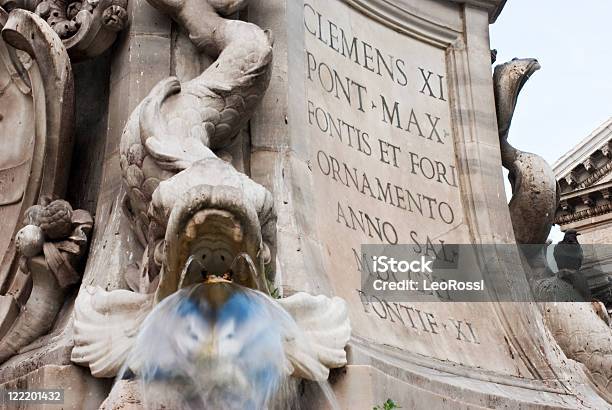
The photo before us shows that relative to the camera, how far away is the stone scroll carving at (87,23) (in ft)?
27.2

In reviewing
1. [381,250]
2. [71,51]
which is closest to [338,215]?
[381,250]

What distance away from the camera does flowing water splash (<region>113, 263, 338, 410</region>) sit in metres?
6.42

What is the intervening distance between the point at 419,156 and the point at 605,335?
5.48 feet

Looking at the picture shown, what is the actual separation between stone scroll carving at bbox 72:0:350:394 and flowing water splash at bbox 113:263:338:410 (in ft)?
0.53

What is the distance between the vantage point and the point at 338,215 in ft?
28.1

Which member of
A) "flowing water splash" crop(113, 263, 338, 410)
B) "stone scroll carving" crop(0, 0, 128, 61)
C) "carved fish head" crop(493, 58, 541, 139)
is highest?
"carved fish head" crop(493, 58, 541, 139)

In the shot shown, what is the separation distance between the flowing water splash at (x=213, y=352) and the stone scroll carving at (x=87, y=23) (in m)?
2.22

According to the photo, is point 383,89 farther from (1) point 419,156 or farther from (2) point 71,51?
(2) point 71,51

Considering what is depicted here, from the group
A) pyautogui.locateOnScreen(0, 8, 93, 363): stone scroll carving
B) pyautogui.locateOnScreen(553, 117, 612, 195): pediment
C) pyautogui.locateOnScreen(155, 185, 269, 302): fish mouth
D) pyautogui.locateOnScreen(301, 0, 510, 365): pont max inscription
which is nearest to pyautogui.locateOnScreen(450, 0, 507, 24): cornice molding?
pyautogui.locateOnScreen(301, 0, 510, 365): pont max inscription

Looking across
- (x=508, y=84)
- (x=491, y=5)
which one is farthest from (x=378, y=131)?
(x=491, y=5)

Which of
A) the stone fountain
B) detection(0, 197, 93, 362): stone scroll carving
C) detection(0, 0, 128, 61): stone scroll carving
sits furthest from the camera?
detection(0, 0, 128, 61): stone scroll carving

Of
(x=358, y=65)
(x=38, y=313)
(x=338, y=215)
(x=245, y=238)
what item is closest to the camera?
(x=245, y=238)

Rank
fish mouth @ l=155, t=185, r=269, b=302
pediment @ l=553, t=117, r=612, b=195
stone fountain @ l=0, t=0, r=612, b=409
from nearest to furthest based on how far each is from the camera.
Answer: fish mouth @ l=155, t=185, r=269, b=302, stone fountain @ l=0, t=0, r=612, b=409, pediment @ l=553, t=117, r=612, b=195

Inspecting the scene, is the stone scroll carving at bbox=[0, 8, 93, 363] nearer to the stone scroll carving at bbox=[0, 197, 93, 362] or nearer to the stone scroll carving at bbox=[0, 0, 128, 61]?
the stone scroll carving at bbox=[0, 197, 93, 362]
